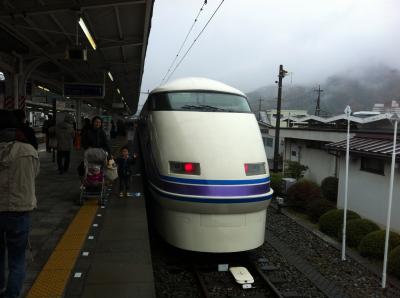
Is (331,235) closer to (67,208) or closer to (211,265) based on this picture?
(211,265)

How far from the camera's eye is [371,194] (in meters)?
11.4

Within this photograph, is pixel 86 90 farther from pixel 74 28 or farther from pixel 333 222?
pixel 333 222

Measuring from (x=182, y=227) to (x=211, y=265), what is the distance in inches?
38.0

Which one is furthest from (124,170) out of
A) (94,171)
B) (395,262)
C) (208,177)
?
(395,262)

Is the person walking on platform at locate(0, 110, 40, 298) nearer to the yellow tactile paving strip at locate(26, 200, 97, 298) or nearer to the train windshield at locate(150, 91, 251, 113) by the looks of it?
the yellow tactile paving strip at locate(26, 200, 97, 298)

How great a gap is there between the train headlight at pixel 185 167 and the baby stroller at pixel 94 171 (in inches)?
72.7

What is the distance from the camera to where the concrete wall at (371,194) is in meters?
10.1

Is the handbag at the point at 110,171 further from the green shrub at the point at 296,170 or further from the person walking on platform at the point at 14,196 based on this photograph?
the green shrub at the point at 296,170

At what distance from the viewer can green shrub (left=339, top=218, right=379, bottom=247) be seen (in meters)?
9.38

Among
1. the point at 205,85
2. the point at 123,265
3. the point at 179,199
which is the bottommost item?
the point at 123,265

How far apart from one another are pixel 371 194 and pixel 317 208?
1.57 meters

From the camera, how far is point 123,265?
201 inches

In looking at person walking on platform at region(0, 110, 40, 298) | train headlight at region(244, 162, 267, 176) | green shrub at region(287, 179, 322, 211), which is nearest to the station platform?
person walking on platform at region(0, 110, 40, 298)

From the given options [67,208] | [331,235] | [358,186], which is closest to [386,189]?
[358,186]
